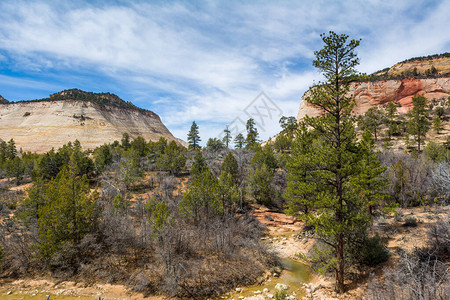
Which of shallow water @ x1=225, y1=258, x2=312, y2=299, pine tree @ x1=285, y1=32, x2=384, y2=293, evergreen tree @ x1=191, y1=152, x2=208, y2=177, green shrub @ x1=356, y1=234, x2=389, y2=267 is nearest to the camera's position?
pine tree @ x1=285, y1=32, x2=384, y2=293

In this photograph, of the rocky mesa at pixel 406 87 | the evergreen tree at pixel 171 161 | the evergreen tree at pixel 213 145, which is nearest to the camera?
the evergreen tree at pixel 171 161

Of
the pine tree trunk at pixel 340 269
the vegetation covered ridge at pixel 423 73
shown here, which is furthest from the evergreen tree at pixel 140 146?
the vegetation covered ridge at pixel 423 73

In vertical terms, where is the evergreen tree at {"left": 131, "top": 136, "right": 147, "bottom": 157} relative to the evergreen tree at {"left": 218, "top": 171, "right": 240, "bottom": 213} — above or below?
above

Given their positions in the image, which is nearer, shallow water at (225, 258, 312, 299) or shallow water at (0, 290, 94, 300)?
shallow water at (0, 290, 94, 300)

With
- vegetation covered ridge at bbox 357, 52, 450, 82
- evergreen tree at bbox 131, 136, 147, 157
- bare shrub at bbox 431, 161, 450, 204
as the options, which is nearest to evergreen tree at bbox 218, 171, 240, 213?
bare shrub at bbox 431, 161, 450, 204

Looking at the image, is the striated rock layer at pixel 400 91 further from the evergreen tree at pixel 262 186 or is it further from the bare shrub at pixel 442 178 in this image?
the bare shrub at pixel 442 178

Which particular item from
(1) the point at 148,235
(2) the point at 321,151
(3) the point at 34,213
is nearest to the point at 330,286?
(2) the point at 321,151

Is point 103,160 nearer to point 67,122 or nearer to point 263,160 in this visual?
point 263,160

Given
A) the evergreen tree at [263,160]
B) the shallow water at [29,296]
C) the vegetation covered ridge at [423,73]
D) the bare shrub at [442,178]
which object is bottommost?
the shallow water at [29,296]

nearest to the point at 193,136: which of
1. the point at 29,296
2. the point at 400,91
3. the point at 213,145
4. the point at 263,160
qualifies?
the point at 213,145

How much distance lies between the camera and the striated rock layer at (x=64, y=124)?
81000 millimetres

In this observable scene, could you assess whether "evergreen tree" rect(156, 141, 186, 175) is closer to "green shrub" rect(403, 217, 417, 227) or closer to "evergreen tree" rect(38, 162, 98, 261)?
"evergreen tree" rect(38, 162, 98, 261)

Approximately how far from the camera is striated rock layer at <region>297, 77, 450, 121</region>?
7444cm

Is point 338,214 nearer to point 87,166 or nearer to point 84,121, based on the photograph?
point 87,166
